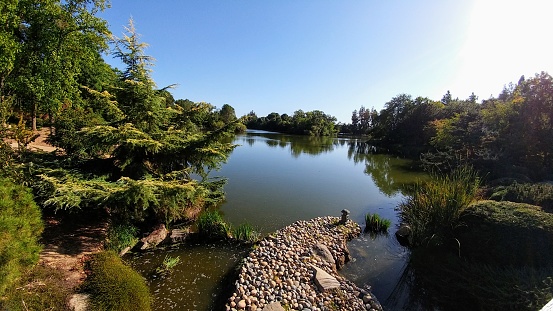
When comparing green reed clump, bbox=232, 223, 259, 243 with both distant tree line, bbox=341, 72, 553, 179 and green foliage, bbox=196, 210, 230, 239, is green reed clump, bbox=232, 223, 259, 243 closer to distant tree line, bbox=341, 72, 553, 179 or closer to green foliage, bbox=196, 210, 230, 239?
green foliage, bbox=196, 210, 230, 239

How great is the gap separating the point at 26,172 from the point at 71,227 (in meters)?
1.52

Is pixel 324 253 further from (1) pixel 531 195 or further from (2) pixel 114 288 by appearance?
(1) pixel 531 195

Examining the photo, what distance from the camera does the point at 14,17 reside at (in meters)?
9.38

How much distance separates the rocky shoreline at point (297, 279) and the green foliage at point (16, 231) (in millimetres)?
2904

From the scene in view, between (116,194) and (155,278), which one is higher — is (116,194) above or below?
above

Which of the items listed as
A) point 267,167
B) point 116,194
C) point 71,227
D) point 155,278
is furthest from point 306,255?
point 267,167

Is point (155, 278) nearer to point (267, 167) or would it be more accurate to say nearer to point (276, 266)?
point (276, 266)

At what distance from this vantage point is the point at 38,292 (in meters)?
3.60

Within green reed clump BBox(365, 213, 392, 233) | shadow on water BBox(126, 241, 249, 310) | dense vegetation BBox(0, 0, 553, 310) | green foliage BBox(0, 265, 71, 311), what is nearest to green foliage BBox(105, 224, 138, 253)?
dense vegetation BBox(0, 0, 553, 310)

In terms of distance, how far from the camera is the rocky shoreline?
14.0ft

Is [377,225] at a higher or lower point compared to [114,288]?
lower

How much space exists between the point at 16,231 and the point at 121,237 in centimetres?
250

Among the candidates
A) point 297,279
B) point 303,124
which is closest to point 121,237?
point 297,279

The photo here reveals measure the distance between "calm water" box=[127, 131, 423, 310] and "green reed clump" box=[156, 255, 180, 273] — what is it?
5.3 inches
